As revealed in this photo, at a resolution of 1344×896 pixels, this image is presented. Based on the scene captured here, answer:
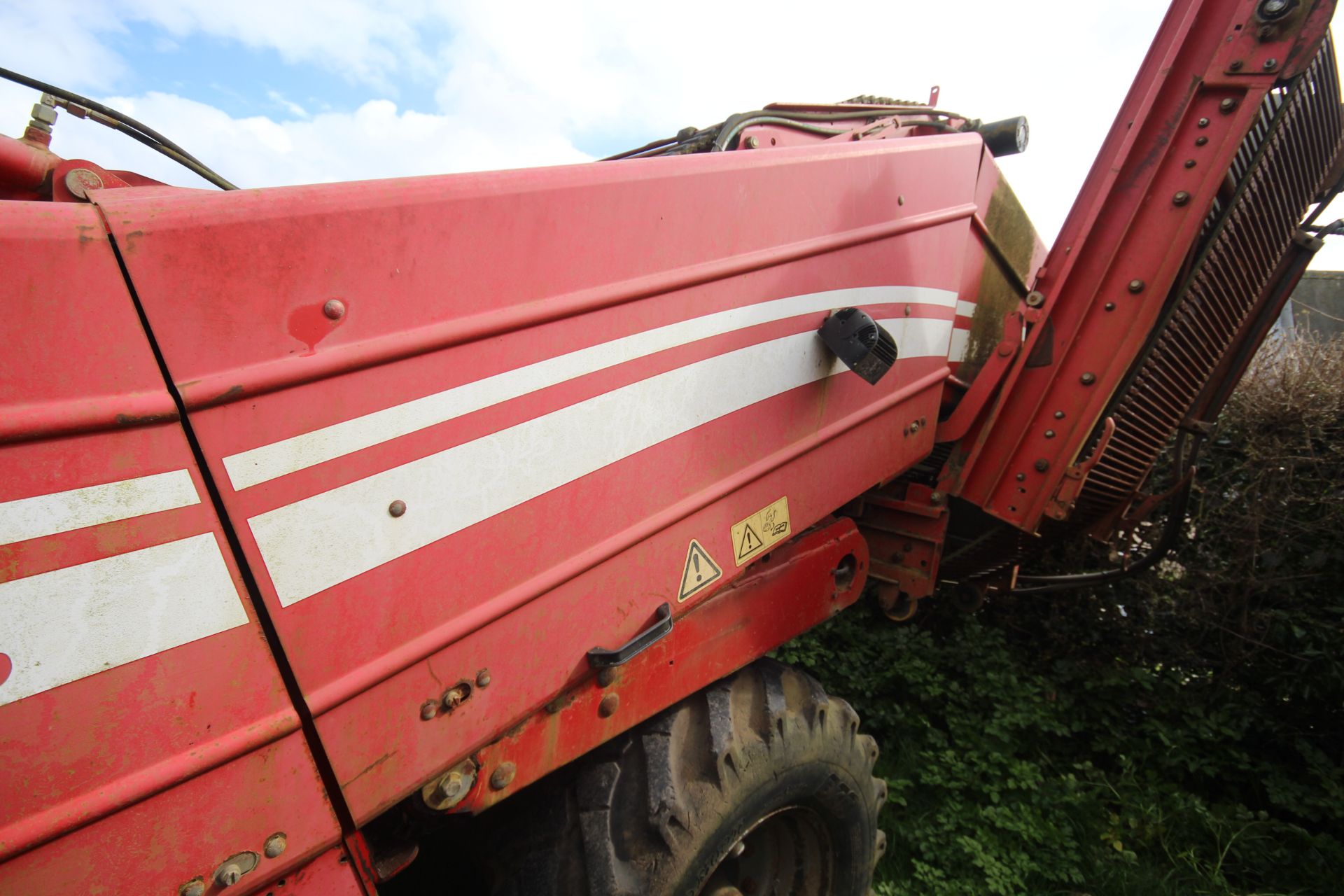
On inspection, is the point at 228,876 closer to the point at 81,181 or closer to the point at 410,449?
the point at 410,449

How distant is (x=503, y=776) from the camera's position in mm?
1383

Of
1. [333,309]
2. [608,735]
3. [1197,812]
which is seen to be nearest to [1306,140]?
[1197,812]

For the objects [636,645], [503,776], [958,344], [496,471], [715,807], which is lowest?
[715,807]

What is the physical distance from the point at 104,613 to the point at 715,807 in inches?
44.8

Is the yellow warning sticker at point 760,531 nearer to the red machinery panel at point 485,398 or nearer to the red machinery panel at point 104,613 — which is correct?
the red machinery panel at point 485,398

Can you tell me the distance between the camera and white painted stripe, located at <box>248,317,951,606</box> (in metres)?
1.08

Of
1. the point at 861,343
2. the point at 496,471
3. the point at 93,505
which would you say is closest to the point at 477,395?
the point at 496,471

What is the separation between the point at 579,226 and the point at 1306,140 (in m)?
2.51

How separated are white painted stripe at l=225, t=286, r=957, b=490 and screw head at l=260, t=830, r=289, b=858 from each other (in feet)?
1.60

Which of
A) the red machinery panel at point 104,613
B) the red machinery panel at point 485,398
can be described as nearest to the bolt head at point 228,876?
the red machinery panel at point 104,613

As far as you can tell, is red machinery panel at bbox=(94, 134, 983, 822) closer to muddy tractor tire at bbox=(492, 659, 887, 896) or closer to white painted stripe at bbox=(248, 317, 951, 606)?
white painted stripe at bbox=(248, 317, 951, 606)

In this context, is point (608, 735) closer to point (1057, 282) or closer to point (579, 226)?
point (579, 226)

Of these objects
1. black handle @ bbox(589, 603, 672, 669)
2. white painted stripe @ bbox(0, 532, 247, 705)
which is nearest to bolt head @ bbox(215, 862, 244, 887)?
white painted stripe @ bbox(0, 532, 247, 705)

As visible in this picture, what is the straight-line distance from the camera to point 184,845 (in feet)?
3.29
